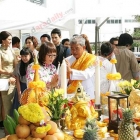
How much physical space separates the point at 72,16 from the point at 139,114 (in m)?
3.44

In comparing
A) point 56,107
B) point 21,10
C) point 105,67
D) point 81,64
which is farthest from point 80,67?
point 21,10

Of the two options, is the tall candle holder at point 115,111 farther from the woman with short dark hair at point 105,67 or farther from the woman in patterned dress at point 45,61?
the woman in patterned dress at point 45,61

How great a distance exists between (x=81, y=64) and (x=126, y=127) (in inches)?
45.8

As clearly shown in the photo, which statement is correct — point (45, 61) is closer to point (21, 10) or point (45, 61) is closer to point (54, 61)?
point (54, 61)

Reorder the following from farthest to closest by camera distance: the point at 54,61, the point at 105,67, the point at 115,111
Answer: the point at 54,61, the point at 105,67, the point at 115,111

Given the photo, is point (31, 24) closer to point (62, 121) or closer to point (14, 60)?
point (14, 60)

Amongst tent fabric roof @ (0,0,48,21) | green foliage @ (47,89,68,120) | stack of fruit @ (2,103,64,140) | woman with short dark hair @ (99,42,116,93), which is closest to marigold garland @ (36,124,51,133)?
stack of fruit @ (2,103,64,140)

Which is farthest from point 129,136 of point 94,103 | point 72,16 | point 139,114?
point 72,16

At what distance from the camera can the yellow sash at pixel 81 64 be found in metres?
2.56

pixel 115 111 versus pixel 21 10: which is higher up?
pixel 21 10

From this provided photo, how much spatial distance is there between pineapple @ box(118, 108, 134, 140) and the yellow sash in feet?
3.39

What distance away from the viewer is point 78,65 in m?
2.63

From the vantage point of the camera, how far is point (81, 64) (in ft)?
8.59

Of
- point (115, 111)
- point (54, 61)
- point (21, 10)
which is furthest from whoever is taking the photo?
point (21, 10)
